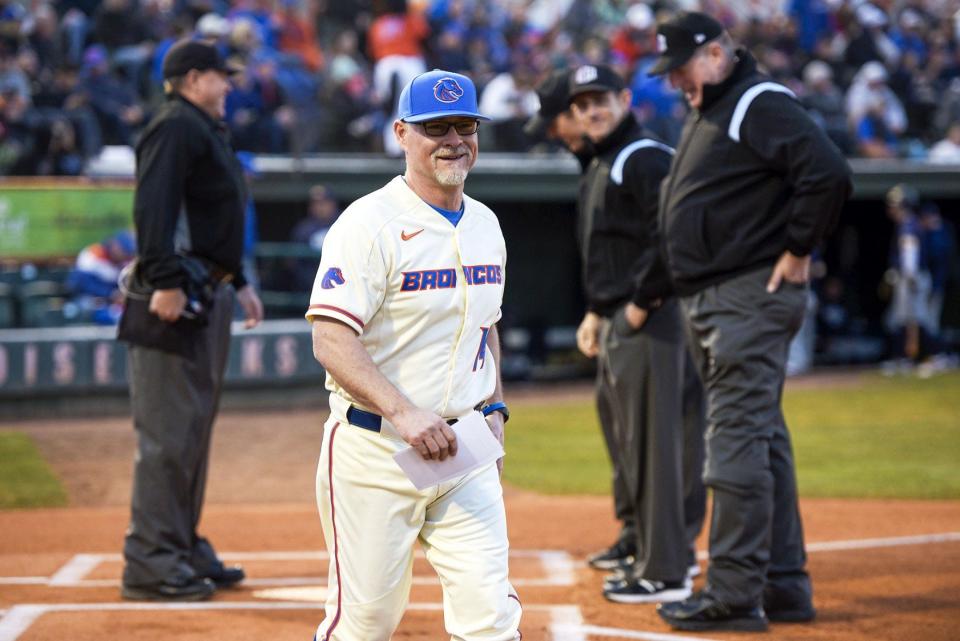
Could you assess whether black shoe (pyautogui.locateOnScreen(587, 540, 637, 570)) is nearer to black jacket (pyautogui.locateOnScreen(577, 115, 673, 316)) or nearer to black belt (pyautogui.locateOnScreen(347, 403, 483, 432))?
black jacket (pyautogui.locateOnScreen(577, 115, 673, 316))

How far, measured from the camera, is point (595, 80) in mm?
5551

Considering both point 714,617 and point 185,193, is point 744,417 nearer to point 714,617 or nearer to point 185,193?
point 714,617

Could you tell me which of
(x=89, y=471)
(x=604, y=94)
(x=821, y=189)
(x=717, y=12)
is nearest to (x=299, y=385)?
(x=89, y=471)

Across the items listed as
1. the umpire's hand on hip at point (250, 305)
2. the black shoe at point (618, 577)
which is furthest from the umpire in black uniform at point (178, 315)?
the black shoe at point (618, 577)

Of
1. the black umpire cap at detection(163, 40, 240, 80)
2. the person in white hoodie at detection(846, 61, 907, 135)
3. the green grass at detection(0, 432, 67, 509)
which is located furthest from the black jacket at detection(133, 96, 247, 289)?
the person in white hoodie at detection(846, 61, 907, 135)

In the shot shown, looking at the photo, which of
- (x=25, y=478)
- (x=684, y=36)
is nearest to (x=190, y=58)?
(x=684, y=36)

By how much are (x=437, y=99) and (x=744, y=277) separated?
1.76 metres

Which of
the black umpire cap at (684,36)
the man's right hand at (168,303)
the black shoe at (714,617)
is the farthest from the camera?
the man's right hand at (168,303)

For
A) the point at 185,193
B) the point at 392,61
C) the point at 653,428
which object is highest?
the point at 392,61

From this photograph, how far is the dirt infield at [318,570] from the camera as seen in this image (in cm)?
482

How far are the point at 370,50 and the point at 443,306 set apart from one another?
44.6 ft

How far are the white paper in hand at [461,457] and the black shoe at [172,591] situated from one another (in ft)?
7.13

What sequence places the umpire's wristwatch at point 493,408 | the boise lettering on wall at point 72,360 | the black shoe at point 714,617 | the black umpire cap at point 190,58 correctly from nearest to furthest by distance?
1. the umpire's wristwatch at point 493,408
2. the black shoe at point 714,617
3. the black umpire cap at point 190,58
4. the boise lettering on wall at point 72,360

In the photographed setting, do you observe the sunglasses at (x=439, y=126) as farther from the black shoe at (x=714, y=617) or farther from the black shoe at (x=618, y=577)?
the black shoe at (x=618, y=577)
